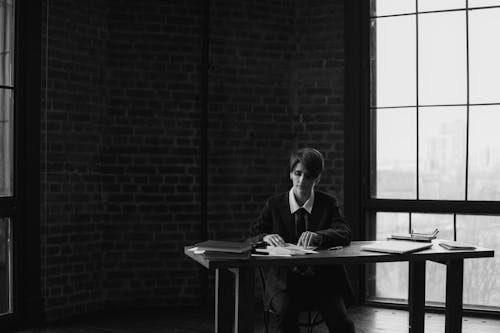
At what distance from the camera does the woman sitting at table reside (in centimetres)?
379

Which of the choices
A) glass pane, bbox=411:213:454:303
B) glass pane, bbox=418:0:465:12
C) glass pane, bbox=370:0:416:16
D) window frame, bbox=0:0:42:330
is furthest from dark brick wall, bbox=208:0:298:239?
window frame, bbox=0:0:42:330

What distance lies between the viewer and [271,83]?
632cm

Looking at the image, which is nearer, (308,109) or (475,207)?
(475,207)

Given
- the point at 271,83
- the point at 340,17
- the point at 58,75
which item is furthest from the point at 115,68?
the point at 340,17

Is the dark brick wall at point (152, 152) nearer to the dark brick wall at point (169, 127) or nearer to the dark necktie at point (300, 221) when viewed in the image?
the dark brick wall at point (169, 127)

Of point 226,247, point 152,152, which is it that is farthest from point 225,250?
point 152,152

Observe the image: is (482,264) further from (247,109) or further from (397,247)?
(247,109)

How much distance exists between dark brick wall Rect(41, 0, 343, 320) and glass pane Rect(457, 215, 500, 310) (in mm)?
1172

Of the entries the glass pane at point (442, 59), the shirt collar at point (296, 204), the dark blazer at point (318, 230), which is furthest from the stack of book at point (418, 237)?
the glass pane at point (442, 59)

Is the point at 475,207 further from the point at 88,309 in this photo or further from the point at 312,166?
the point at 88,309

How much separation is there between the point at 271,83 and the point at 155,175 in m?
1.35

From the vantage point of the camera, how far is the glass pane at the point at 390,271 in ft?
20.0

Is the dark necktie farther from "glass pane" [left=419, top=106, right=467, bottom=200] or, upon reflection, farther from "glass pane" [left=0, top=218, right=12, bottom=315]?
"glass pane" [left=0, top=218, right=12, bottom=315]

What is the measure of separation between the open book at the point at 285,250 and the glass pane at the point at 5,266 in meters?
2.52
